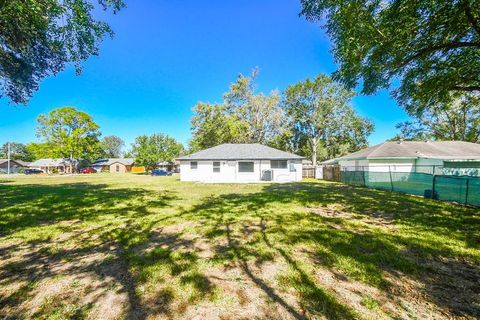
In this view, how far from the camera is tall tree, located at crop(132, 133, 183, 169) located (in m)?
45.9

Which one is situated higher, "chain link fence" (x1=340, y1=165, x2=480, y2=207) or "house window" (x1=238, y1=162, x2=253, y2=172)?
"house window" (x1=238, y1=162, x2=253, y2=172)

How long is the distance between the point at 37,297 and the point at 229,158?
19958 mm

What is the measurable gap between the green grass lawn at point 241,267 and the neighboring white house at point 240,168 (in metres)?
15.6

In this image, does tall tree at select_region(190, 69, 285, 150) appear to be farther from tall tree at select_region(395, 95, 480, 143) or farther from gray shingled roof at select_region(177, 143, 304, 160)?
tall tree at select_region(395, 95, 480, 143)

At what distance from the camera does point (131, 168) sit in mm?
68438

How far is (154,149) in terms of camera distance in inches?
1841

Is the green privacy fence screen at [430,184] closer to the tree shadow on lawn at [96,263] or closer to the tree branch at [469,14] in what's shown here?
the tree branch at [469,14]

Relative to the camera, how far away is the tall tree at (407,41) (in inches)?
268

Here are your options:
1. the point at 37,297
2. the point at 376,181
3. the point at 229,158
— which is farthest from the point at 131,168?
the point at 37,297

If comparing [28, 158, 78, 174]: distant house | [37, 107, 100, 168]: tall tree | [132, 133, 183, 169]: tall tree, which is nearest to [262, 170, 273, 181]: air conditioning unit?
[132, 133, 183, 169]: tall tree

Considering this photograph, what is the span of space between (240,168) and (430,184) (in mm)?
15278

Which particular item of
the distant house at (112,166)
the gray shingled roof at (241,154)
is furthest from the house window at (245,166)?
the distant house at (112,166)

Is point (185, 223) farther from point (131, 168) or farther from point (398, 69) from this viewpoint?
point (131, 168)

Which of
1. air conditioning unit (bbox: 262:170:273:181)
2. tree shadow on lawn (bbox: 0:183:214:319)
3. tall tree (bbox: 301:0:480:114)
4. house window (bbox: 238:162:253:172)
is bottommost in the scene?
tree shadow on lawn (bbox: 0:183:214:319)
